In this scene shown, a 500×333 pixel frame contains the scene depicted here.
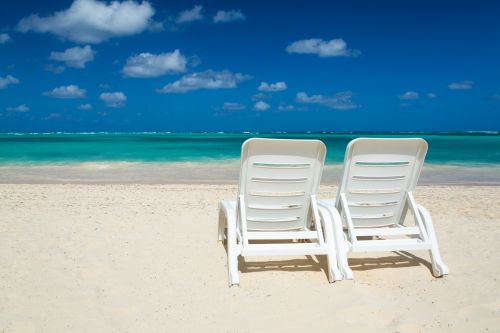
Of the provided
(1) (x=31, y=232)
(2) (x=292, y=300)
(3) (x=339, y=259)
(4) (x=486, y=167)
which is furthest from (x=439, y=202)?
(4) (x=486, y=167)

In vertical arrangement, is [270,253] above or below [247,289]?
above

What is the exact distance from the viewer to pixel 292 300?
342 cm

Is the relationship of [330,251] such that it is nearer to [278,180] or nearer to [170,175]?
[278,180]

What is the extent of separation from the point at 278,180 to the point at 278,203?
9.3 inches

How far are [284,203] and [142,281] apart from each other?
4.72 ft

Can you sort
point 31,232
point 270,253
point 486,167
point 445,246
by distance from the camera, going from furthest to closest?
point 486,167 → point 31,232 → point 445,246 → point 270,253

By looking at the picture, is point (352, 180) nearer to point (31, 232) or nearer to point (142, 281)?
point (142, 281)

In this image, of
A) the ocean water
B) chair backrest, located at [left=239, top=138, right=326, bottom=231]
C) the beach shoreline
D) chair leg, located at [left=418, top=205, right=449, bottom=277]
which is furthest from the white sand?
the ocean water

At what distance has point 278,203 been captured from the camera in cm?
395

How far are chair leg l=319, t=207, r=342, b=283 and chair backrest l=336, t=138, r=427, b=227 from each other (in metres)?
0.24

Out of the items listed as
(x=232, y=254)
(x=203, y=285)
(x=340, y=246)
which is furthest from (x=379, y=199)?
(x=203, y=285)

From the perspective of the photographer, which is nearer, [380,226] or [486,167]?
[380,226]

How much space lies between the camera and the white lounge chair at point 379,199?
3.84m

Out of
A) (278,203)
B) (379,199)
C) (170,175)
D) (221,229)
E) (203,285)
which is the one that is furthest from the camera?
(170,175)
